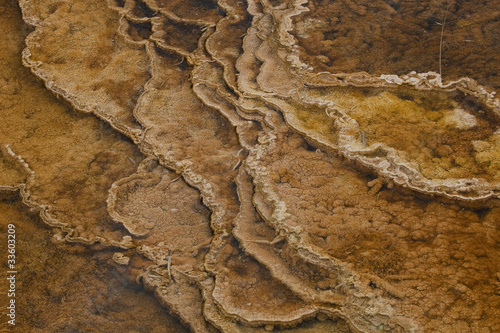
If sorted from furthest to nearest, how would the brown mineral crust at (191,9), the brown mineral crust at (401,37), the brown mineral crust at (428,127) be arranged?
the brown mineral crust at (191,9)
the brown mineral crust at (401,37)
the brown mineral crust at (428,127)

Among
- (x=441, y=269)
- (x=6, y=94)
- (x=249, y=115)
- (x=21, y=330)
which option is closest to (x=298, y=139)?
(x=249, y=115)

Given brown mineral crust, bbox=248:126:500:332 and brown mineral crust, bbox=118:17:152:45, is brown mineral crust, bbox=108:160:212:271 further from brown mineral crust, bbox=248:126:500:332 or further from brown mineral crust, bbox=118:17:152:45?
brown mineral crust, bbox=118:17:152:45

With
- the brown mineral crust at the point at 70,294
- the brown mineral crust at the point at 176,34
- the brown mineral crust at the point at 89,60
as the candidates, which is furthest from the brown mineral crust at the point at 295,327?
the brown mineral crust at the point at 176,34

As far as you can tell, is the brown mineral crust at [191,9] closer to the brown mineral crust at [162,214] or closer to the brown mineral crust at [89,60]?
the brown mineral crust at [89,60]

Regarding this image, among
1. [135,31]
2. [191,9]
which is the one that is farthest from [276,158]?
[191,9]

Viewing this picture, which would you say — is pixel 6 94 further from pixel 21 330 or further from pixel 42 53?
pixel 21 330

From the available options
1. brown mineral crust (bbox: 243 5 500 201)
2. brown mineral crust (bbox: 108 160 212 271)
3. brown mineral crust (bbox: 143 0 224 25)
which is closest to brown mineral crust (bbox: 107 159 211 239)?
brown mineral crust (bbox: 108 160 212 271)

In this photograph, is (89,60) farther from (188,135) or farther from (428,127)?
(428,127)

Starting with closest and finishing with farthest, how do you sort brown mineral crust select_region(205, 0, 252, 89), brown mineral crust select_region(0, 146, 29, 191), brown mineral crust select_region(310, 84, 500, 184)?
brown mineral crust select_region(310, 84, 500, 184), brown mineral crust select_region(0, 146, 29, 191), brown mineral crust select_region(205, 0, 252, 89)
